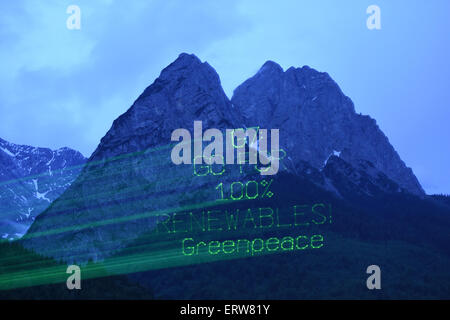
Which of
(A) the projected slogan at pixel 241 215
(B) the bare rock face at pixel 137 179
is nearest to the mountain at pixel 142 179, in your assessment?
(B) the bare rock face at pixel 137 179

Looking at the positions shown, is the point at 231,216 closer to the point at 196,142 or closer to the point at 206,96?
the point at 196,142

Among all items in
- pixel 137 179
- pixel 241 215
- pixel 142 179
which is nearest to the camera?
pixel 241 215

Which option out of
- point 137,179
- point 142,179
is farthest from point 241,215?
point 137,179

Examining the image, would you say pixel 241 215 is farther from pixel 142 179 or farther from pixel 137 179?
pixel 137 179

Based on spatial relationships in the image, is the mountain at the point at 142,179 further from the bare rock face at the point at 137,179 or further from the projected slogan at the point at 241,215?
the projected slogan at the point at 241,215

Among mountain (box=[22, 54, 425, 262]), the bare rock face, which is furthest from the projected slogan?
the bare rock face

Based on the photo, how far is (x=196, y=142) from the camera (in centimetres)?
16425

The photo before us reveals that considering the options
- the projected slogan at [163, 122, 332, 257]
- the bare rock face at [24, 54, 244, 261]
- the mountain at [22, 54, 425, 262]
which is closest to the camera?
the projected slogan at [163, 122, 332, 257]

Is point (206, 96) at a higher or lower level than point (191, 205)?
higher

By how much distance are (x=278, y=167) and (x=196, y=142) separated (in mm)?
26180

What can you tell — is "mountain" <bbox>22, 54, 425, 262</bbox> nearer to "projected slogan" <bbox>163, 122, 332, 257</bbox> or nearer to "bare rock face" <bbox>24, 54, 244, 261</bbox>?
"bare rock face" <bbox>24, 54, 244, 261</bbox>

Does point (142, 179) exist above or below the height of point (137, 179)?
below
